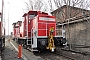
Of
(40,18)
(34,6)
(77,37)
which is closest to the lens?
(40,18)

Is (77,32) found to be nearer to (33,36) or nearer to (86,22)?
(86,22)

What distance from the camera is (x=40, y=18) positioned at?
1312cm

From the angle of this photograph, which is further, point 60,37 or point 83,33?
point 83,33

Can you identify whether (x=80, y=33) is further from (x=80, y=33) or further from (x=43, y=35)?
(x=43, y=35)

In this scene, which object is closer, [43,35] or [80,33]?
[43,35]

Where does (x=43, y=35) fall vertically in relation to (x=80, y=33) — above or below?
below

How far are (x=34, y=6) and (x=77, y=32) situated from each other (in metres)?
24.3

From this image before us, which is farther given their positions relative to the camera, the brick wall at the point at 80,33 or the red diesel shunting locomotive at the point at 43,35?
the brick wall at the point at 80,33

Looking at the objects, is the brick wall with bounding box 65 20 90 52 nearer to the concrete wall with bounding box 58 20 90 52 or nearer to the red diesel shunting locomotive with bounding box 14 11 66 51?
the concrete wall with bounding box 58 20 90 52

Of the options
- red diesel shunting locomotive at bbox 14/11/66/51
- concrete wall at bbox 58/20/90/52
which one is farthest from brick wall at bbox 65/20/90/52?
red diesel shunting locomotive at bbox 14/11/66/51

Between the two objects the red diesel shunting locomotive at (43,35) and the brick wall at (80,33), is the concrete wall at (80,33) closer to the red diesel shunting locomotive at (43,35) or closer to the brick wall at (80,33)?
the brick wall at (80,33)

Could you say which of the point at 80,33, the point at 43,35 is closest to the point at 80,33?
the point at 80,33

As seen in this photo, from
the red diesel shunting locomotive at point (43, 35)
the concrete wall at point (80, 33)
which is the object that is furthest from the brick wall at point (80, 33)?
the red diesel shunting locomotive at point (43, 35)

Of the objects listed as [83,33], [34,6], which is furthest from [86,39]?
[34,6]
